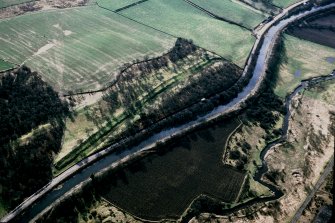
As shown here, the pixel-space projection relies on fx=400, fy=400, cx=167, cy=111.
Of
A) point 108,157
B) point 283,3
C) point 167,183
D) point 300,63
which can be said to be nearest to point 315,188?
point 167,183

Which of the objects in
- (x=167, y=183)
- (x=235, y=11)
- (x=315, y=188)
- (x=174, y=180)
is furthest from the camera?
(x=235, y=11)

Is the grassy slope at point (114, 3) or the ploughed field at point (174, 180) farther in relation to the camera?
the grassy slope at point (114, 3)

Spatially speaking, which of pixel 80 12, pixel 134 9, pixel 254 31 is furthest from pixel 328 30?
pixel 80 12

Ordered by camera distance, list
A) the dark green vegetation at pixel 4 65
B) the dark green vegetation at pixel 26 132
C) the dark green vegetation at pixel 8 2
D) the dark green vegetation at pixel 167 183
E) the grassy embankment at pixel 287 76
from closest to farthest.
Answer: the dark green vegetation at pixel 167 183, the dark green vegetation at pixel 26 132, the grassy embankment at pixel 287 76, the dark green vegetation at pixel 4 65, the dark green vegetation at pixel 8 2

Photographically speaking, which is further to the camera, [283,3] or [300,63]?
[283,3]

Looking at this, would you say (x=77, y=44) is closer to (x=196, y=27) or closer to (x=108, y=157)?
(x=196, y=27)

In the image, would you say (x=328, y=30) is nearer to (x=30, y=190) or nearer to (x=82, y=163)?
(x=82, y=163)

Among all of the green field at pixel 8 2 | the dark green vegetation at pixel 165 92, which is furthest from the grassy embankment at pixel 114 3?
the dark green vegetation at pixel 165 92

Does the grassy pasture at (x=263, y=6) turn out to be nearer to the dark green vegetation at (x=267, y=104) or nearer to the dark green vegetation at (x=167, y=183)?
the dark green vegetation at (x=267, y=104)
